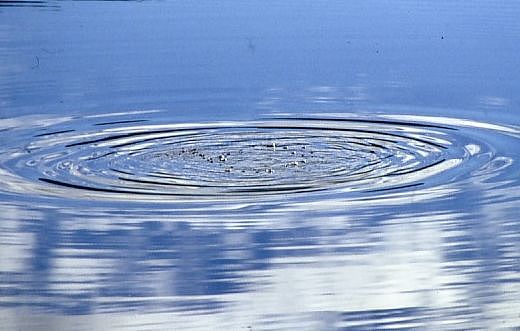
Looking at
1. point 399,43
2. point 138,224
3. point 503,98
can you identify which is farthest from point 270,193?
point 399,43

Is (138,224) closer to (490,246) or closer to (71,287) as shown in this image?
(71,287)

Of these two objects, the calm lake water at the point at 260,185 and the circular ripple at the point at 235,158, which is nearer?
the calm lake water at the point at 260,185

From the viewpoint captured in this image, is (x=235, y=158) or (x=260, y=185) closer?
(x=260, y=185)

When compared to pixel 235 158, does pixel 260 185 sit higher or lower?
lower

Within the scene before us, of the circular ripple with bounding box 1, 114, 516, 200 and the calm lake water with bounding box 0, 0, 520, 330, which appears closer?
the calm lake water with bounding box 0, 0, 520, 330
